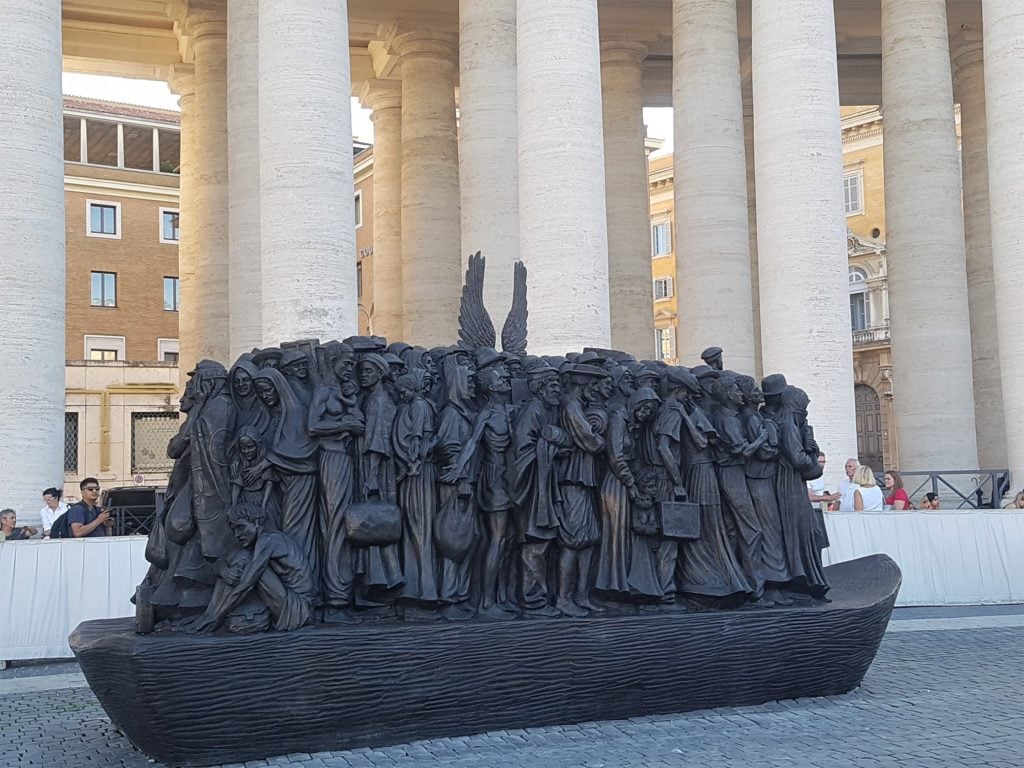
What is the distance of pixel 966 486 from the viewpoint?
26500mm

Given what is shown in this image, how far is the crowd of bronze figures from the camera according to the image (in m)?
9.59

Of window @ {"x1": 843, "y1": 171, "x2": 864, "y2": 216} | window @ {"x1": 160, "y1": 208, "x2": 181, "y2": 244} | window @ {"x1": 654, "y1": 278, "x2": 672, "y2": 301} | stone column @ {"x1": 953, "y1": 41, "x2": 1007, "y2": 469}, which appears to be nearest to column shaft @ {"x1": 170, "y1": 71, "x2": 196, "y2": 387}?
stone column @ {"x1": 953, "y1": 41, "x2": 1007, "y2": 469}

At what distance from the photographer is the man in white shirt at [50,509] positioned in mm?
17172

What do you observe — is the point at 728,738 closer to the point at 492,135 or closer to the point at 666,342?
the point at 492,135

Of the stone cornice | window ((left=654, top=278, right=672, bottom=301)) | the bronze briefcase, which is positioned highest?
the stone cornice

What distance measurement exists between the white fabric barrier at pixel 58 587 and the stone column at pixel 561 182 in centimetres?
833

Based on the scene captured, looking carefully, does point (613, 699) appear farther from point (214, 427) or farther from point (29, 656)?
point (29, 656)

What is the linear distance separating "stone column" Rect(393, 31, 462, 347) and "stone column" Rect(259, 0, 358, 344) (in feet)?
31.5

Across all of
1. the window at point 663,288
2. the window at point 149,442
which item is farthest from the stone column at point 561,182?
the window at point 663,288

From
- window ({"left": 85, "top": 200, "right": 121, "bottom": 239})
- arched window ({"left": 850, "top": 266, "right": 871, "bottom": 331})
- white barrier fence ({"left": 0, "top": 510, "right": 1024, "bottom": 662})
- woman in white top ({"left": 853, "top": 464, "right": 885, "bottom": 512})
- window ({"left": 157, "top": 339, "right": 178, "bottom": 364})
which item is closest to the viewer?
white barrier fence ({"left": 0, "top": 510, "right": 1024, "bottom": 662})

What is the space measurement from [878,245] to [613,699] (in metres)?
45.4

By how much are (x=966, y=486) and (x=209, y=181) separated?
1875 cm

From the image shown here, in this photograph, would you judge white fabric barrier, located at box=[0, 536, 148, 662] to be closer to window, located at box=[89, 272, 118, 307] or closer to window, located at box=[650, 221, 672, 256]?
window, located at box=[89, 272, 118, 307]

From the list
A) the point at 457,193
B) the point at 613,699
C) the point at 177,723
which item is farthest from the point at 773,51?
the point at 177,723
